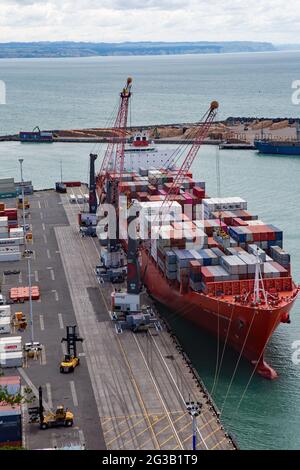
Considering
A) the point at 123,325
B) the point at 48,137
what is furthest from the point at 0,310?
the point at 48,137

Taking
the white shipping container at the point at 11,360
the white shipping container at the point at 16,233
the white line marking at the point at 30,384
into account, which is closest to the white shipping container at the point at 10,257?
the white shipping container at the point at 16,233

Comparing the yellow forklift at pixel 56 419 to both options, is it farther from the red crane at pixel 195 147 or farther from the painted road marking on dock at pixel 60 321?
the red crane at pixel 195 147

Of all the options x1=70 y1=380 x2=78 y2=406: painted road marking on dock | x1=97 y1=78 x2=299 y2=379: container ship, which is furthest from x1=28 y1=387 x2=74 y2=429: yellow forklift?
x1=97 y1=78 x2=299 y2=379: container ship

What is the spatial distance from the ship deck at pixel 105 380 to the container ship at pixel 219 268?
358cm

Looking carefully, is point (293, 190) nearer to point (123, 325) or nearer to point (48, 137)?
point (123, 325)

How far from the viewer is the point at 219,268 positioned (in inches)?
1891

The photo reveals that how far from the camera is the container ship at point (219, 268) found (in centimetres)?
4334

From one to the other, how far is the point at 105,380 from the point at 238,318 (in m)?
9.30

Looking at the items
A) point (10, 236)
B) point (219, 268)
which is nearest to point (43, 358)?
point (219, 268)

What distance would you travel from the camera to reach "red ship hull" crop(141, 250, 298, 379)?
4241 centimetres

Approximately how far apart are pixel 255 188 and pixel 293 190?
5.16 m

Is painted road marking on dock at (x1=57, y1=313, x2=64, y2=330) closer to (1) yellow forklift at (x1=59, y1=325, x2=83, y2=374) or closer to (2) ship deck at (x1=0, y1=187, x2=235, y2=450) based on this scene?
(2) ship deck at (x1=0, y1=187, x2=235, y2=450)

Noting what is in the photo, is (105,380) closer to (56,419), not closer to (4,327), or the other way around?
(56,419)

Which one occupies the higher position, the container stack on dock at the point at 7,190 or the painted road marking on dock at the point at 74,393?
the container stack on dock at the point at 7,190
